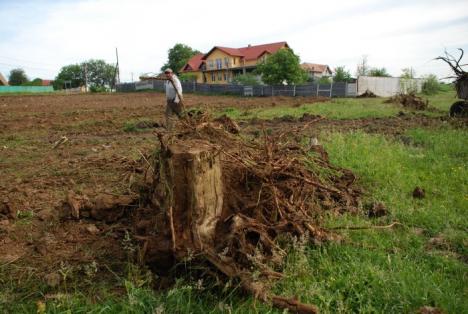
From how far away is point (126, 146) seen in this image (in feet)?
27.4

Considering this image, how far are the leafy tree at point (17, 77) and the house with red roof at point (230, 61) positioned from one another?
148 ft

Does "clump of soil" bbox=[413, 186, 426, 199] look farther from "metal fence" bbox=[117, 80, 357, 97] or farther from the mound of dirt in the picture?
"metal fence" bbox=[117, 80, 357, 97]

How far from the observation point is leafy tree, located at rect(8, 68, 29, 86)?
8181 cm

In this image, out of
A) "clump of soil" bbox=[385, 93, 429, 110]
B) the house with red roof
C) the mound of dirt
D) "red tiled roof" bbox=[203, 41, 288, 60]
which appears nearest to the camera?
the mound of dirt

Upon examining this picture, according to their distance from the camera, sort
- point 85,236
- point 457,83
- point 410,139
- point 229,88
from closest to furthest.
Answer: point 85,236 → point 410,139 → point 457,83 → point 229,88

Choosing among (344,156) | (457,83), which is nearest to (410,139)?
(344,156)

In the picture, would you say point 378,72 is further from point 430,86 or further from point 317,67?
point 317,67

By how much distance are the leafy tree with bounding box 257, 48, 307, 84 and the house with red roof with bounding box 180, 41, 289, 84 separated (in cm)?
1999

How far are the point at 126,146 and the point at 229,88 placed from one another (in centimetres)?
3038

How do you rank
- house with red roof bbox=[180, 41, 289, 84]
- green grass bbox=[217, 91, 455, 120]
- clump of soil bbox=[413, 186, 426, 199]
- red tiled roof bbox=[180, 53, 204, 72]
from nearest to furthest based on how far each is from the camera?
clump of soil bbox=[413, 186, 426, 199], green grass bbox=[217, 91, 455, 120], house with red roof bbox=[180, 41, 289, 84], red tiled roof bbox=[180, 53, 204, 72]

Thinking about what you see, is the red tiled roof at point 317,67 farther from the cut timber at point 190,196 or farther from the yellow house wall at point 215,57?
the cut timber at point 190,196

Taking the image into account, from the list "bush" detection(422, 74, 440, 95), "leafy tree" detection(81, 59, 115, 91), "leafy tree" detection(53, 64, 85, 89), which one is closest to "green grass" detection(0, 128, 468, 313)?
"bush" detection(422, 74, 440, 95)

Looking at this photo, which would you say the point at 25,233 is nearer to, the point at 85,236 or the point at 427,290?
the point at 85,236

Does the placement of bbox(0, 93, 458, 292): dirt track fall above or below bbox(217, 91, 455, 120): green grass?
below
